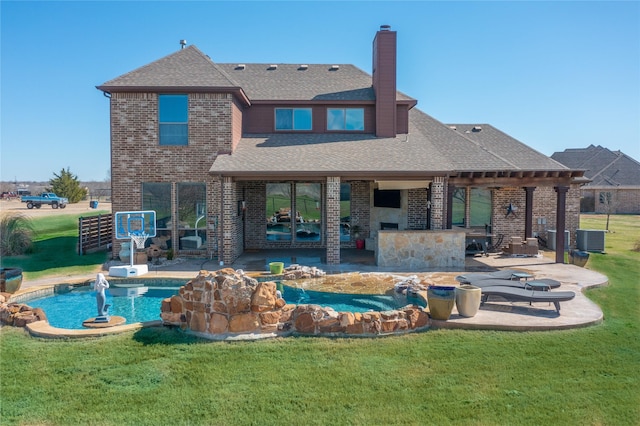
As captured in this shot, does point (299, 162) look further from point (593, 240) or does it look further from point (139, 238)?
point (593, 240)

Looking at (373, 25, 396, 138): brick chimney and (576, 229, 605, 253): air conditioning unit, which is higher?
(373, 25, 396, 138): brick chimney

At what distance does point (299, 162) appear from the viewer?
15102mm

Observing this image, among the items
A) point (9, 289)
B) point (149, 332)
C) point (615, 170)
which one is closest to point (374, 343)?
point (149, 332)

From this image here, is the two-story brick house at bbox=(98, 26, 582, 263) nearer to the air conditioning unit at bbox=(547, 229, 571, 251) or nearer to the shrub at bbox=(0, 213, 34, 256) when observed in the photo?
the air conditioning unit at bbox=(547, 229, 571, 251)

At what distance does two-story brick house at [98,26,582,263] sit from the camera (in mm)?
15125

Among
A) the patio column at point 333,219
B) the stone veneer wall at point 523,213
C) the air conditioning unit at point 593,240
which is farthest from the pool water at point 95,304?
the air conditioning unit at point 593,240

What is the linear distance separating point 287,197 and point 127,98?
6953 millimetres

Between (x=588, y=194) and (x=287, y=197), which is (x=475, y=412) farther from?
(x=588, y=194)

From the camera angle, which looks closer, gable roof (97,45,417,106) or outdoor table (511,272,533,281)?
outdoor table (511,272,533,281)

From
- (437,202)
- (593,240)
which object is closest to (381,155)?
(437,202)

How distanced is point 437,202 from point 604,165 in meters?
43.8

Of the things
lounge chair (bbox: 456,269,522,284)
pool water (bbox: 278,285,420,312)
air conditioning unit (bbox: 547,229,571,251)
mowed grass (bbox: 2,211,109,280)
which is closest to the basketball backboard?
mowed grass (bbox: 2,211,109,280)

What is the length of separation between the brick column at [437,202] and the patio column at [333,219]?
320 centimetres

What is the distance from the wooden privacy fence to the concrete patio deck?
4.17 m
